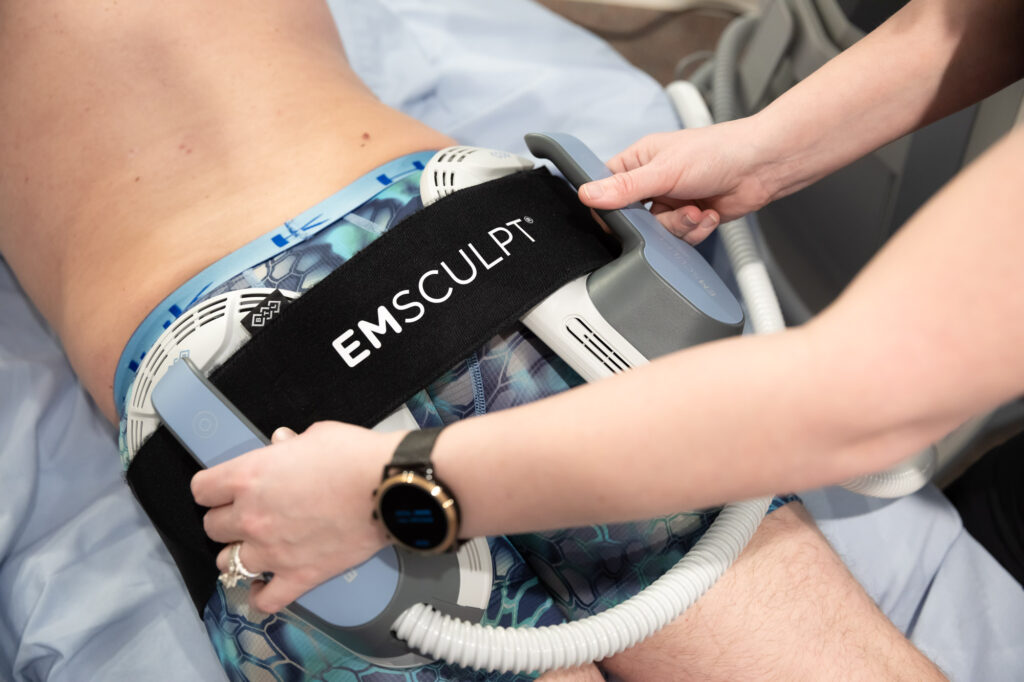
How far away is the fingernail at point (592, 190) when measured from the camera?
838 millimetres

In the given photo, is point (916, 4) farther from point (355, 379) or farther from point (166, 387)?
point (166, 387)

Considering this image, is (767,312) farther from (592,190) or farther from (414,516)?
(414,516)

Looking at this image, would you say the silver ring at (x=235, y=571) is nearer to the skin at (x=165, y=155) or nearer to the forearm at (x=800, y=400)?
the skin at (x=165, y=155)

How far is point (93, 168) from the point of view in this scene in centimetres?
91

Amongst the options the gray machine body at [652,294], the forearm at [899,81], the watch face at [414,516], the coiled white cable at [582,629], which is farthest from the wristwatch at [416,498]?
the forearm at [899,81]

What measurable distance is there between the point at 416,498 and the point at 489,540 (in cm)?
26

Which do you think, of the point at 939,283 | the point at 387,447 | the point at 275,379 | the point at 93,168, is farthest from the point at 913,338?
the point at 93,168

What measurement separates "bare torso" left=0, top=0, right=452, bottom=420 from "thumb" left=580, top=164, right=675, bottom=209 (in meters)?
0.25

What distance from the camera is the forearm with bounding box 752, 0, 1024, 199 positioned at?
0.83 meters

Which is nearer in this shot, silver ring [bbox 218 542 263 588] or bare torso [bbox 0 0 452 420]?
silver ring [bbox 218 542 263 588]

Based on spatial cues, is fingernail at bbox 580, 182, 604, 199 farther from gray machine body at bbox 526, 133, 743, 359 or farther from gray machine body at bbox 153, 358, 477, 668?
gray machine body at bbox 153, 358, 477, 668

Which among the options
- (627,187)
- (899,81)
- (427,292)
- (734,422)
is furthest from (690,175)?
(734,422)

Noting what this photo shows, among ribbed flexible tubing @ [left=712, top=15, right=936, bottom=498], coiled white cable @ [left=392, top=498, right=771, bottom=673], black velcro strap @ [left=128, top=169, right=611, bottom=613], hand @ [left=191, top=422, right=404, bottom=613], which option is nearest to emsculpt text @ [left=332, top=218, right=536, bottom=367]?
black velcro strap @ [left=128, top=169, right=611, bottom=613]

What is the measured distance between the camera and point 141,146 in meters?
0.91
